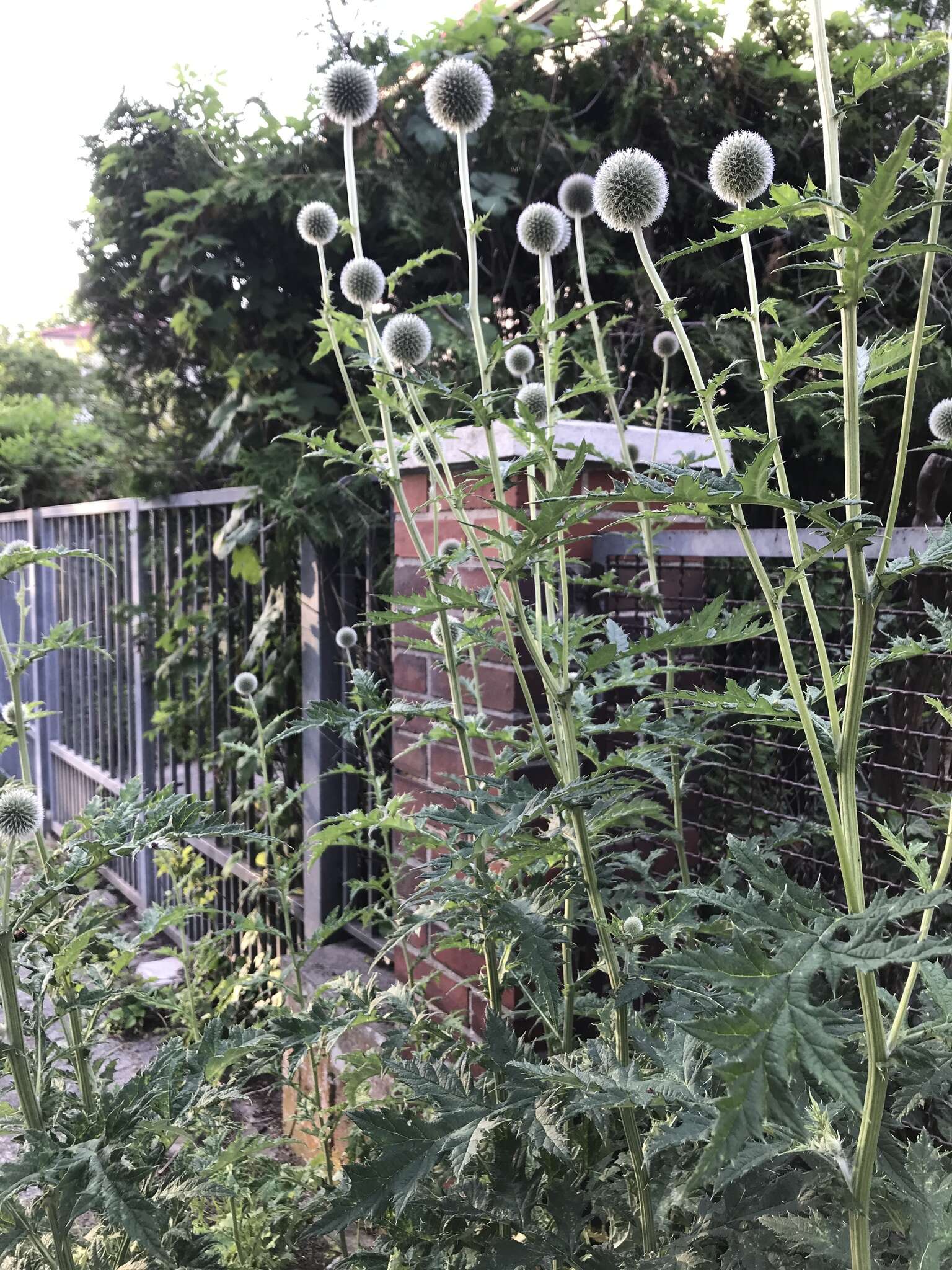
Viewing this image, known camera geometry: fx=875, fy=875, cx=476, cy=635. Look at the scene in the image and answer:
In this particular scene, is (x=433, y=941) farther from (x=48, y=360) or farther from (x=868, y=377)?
(x=48, y=360)

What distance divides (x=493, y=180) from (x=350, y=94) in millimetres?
1599

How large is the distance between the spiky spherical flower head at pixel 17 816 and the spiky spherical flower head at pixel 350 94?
1707mm

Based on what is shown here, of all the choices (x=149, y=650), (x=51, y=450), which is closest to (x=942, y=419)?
(x=149, y=650)

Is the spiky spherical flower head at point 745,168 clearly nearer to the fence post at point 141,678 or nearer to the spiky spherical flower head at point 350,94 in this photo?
the spiky spherical flower head at point 350,94

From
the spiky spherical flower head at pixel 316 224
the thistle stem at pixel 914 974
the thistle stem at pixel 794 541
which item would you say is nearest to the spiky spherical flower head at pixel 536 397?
the spiky spherical flower head at pixel 316 224

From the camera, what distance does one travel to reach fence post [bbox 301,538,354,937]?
11.0 feet

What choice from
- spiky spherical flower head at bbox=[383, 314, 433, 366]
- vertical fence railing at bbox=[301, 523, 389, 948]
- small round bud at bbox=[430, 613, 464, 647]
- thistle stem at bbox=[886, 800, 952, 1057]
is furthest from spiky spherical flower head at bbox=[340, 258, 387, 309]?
thistle stem at bbox=[886, 800, 952, 1057]

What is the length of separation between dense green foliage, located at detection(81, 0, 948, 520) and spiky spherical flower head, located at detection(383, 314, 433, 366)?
3.61ft

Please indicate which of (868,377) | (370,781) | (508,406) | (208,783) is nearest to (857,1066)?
(868,377)

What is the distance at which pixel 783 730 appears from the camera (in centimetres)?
231

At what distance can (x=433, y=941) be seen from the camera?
1.80 metres

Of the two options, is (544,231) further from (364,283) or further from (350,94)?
(350,94)

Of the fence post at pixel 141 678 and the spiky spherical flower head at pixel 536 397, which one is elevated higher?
the spiky spherical flower head at pixel 536 397

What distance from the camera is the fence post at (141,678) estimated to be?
15.5ft
